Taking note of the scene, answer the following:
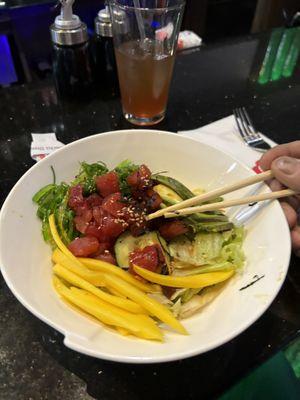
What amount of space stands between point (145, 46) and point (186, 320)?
94 cm

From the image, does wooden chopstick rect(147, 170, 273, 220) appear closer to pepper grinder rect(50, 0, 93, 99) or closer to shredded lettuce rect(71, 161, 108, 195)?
shredded lettuce rect(71, 161, 108, 195)

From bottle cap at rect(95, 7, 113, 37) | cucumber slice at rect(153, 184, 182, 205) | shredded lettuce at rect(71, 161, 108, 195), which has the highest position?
bottle cap at rect(95, 7, 113, 37)

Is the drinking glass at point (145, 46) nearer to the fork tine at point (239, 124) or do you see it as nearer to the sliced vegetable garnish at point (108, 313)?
the fork tine at point (239, 124)

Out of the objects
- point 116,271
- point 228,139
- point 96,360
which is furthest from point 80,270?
point 228,139

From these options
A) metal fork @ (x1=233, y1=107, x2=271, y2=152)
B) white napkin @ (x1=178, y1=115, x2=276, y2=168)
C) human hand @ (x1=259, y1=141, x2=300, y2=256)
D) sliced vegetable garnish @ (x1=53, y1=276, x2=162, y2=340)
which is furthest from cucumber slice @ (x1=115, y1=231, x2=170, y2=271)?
metal fork @ (x1=233, y1=107, x2=271, y2=152)

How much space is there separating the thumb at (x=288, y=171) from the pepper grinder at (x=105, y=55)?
0.97m

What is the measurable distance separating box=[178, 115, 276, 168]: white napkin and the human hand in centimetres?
24

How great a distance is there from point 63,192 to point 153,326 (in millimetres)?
432

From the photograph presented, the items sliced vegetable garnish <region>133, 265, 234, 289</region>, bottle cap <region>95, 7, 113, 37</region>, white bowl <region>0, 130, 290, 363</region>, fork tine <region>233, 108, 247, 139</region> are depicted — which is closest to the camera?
white bowl <region>0, 130, 290, 363</region>

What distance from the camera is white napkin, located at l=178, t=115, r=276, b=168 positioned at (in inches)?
47.5

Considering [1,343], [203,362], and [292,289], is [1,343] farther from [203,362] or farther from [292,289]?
[292,289]

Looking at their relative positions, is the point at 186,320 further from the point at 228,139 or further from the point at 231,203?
the point at 228,139

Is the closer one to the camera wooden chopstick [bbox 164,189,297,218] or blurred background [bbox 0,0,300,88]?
wooden chopstick [bbox 164,189,297,218]

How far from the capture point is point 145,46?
1233mm
